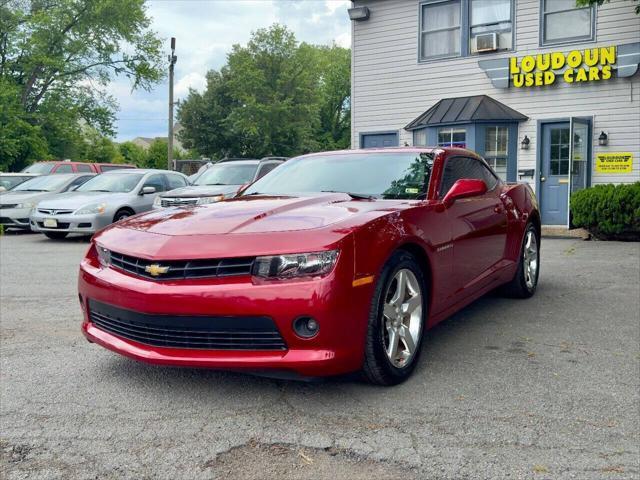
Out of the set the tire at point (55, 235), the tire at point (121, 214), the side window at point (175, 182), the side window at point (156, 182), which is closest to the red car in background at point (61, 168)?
the side window at point (175, 182)

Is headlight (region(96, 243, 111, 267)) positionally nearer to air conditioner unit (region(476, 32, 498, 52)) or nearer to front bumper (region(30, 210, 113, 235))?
front bumper (region(30, 210, 113, 235))

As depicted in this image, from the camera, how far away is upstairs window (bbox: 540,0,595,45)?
13.8 m

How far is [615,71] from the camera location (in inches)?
525

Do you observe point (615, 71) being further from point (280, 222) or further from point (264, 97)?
point (264, 97)

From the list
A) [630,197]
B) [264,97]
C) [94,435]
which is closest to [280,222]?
[94,435]

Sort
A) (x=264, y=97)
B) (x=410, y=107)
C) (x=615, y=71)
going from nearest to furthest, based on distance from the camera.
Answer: (x=615, y=71)
(x=410, y=107)
(x=264, y=97)

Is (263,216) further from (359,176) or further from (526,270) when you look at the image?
(526,270)

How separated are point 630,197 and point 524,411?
370 inches

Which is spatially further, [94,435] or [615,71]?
[615,71]

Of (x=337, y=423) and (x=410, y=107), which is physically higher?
(x=410, y=107)

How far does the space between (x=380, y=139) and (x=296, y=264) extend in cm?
1361

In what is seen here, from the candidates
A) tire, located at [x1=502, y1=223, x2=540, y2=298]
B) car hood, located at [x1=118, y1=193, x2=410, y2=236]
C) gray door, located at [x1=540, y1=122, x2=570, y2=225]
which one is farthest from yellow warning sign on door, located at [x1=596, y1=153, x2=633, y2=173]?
car hood, located at [x1=118, y1=193, x2=410, y2=236]

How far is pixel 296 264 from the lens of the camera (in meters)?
3.36

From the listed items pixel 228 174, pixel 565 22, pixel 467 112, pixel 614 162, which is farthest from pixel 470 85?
pixel 228 174
